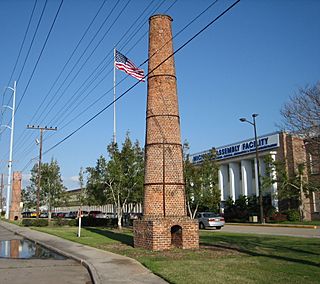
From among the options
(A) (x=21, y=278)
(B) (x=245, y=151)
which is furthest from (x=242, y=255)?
(B) (x=245, y=151)

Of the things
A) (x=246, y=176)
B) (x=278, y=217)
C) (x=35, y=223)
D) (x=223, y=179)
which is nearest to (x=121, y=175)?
(x=35, y=223)

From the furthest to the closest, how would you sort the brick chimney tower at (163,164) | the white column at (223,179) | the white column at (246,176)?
the white column at (223,179) → the white column at (246,176) → the brick chimney tower at (163,164)

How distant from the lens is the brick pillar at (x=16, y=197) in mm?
67562

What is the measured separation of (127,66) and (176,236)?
10.5m

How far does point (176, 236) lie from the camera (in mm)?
16859

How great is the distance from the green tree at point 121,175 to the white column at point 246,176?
21.0 meters

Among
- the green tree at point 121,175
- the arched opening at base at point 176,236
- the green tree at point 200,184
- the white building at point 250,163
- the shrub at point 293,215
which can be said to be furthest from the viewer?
the white building at point 250,163

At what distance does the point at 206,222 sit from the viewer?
33875 millimetres

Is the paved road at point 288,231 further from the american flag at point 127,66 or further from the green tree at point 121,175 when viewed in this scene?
the american flag at point 127,66

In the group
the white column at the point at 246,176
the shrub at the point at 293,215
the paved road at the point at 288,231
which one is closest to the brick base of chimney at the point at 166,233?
the paved road at the point at 288,231

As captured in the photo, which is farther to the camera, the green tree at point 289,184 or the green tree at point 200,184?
the green tree at point 289,184

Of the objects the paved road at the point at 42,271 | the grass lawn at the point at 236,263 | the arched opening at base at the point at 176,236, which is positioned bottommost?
the paved road at the point at 42,271

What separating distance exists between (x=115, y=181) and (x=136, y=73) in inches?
451

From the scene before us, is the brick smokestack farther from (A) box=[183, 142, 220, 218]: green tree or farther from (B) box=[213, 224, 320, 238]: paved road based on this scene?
(A) box=[183, 142, 220, 218]: green tree
